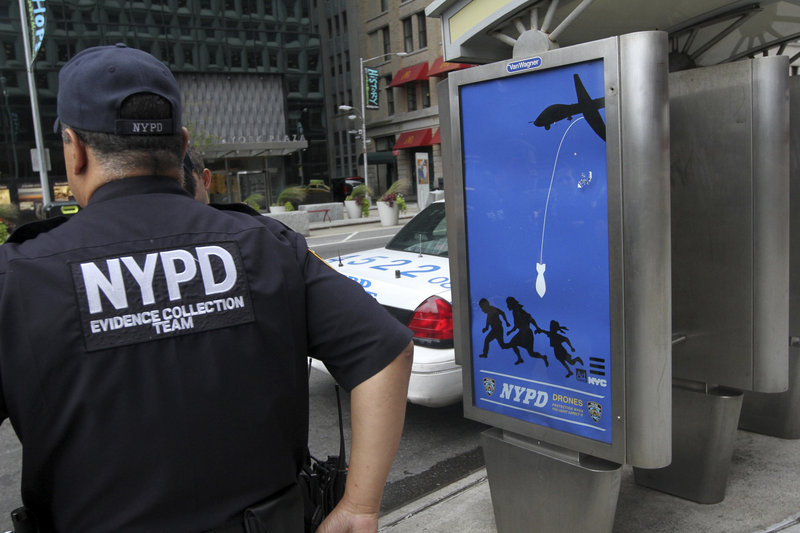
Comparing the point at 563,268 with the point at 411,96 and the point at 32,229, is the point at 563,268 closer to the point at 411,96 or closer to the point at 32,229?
A: the point at 32,229

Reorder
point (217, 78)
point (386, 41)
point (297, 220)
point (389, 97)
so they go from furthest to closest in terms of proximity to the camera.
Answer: point (389, 97) < point (386, 41) < point (217, 78) < point (297, 220)

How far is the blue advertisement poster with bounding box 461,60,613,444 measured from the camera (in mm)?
2504

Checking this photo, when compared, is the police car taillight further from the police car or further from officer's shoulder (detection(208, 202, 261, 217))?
officer's shoulder (detection(208, 202, 261, 217))

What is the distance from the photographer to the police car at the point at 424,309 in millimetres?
4461

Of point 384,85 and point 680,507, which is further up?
point 384,85

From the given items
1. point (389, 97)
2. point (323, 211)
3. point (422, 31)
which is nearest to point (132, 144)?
point (323, 211)

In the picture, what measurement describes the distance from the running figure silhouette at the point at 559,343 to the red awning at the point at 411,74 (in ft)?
133

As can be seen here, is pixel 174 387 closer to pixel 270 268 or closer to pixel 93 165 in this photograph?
pixel 270 268

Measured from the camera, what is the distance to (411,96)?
4509cm

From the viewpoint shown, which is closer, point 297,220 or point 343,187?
point 297,220

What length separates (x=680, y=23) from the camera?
3604mm

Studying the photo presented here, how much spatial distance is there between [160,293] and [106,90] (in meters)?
0.43

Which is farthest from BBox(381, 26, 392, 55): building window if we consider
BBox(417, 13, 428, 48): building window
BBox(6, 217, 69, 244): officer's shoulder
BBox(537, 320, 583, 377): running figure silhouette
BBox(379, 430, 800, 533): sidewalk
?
BBox(6, 217, 69, 244): officer's shoulder

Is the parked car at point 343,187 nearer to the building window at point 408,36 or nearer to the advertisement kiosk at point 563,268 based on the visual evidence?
the building window at point 408,36
